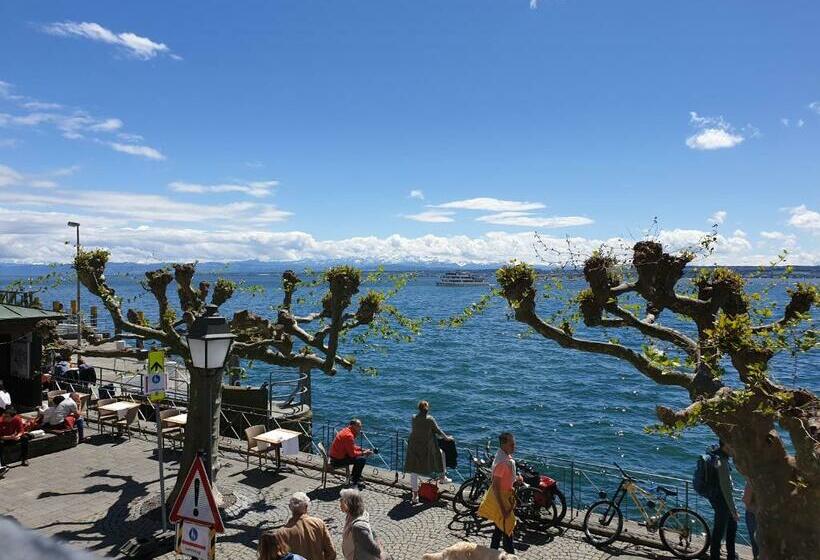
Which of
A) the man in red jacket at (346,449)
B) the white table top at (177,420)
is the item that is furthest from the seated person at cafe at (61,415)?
the man in red jacket at (346,449)

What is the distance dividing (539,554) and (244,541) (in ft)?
16.9

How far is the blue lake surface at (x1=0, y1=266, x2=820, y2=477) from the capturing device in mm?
25125

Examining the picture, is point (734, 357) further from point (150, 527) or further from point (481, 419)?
point (481, 419)

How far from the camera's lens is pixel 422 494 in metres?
12.0

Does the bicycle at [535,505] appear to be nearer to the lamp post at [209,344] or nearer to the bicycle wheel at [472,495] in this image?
the bicycle wheel at [472,495]

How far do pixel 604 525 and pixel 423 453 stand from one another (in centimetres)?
363

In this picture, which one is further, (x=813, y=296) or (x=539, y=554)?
(x=539, y=554)

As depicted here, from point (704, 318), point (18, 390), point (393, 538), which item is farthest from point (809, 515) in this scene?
point (18, 390)

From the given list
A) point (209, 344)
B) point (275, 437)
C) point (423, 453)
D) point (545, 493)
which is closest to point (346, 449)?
point (423, 453)

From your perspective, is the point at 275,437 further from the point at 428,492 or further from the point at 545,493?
the point at 545,493

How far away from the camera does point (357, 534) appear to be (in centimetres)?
655

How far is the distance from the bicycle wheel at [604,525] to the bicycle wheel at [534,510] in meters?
0.61

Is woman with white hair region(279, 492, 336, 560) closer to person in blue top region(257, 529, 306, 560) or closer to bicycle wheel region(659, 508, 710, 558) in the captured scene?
person in blue top region(257, 529, 306, 560)

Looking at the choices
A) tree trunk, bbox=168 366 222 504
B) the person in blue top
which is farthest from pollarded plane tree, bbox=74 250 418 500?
the person in blue top
